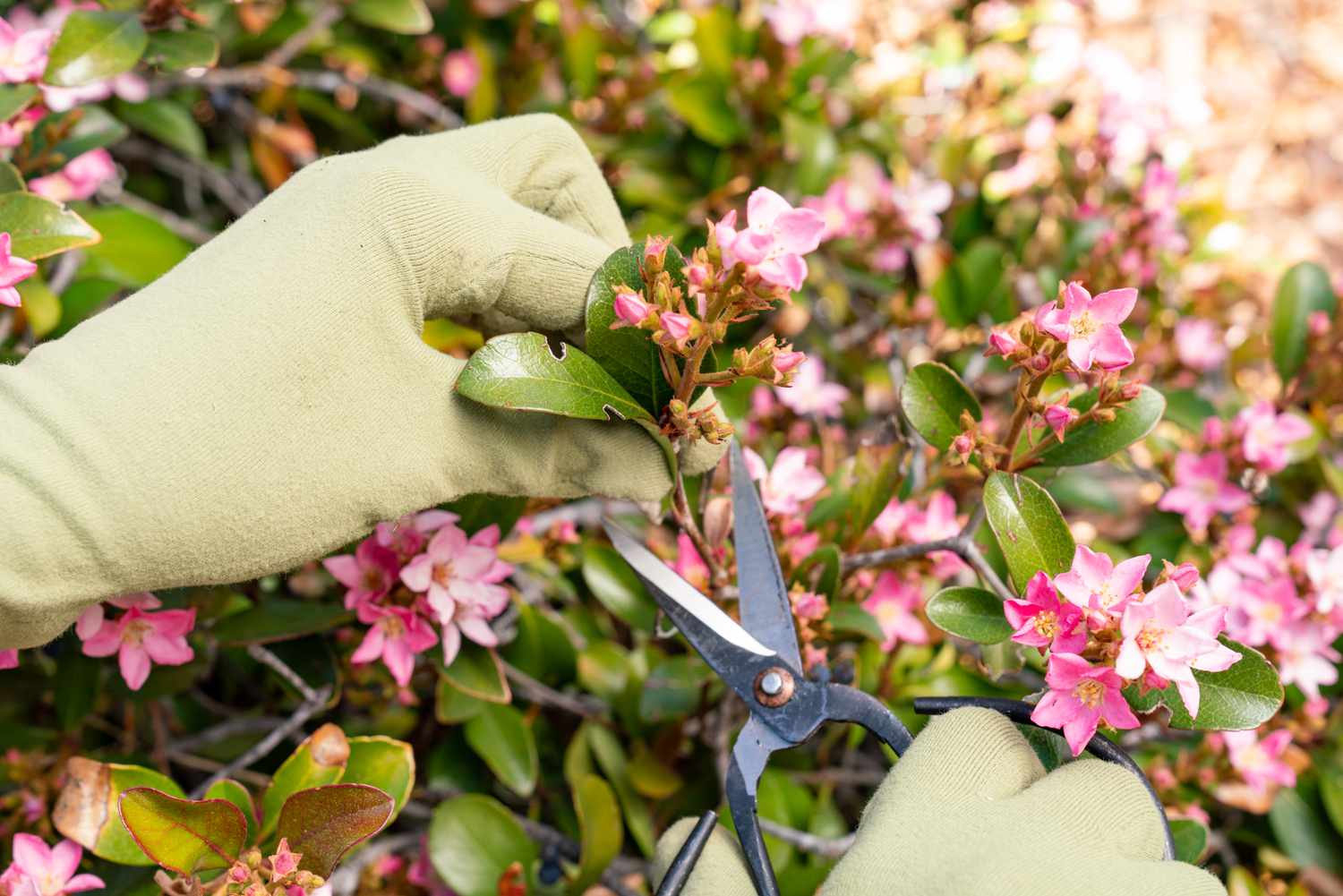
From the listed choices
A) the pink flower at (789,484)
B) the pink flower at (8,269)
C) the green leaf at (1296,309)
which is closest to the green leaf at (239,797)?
the pink flower at (8,269)

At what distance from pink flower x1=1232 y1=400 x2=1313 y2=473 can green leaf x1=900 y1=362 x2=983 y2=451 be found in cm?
69

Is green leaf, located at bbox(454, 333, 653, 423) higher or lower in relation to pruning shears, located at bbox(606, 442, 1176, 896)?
higher

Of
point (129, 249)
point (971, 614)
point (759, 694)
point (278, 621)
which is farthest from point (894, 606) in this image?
point (129, 249)

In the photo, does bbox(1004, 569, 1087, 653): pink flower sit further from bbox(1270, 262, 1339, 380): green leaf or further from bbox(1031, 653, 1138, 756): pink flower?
bbox(1270, 262, 1339, 380): green leaf

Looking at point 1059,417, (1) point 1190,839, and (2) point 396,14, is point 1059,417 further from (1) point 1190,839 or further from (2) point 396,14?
(2) point 396,14

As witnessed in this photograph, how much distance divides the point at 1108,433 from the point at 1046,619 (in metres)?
0.29

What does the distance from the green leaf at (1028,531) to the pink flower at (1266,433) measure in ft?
2.43

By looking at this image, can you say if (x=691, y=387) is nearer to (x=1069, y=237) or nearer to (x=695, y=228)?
(x=695, y=228)

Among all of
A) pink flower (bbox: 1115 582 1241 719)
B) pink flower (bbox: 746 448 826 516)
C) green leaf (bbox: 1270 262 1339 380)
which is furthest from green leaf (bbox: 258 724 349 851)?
green leaf (bbox: 1270 262 1339 380)

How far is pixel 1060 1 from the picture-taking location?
2961 millimetres

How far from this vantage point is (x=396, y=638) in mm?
1390

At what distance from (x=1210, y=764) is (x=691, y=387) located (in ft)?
3.61

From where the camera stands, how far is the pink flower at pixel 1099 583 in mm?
1010

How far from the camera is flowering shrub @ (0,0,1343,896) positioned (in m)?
1.09
